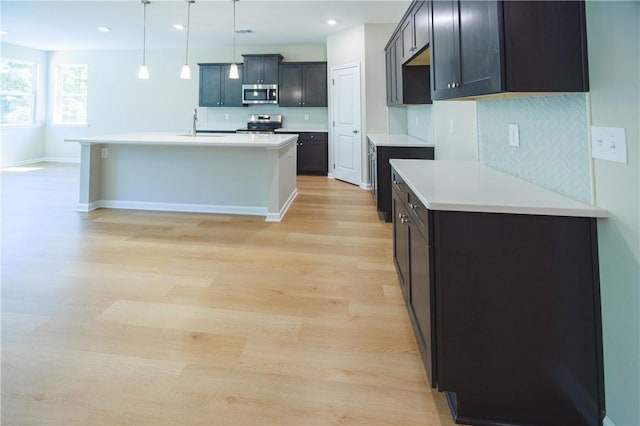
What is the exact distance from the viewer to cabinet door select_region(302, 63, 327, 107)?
7219 millimetres

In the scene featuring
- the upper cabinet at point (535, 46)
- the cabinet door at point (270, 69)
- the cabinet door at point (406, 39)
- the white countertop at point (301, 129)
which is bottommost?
the upper cabinet at point (535, 46)

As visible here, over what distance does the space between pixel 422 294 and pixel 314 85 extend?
662 centimetres

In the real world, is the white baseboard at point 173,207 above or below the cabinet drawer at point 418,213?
above

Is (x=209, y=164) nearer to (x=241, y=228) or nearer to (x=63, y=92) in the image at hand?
(x=241, y=228)

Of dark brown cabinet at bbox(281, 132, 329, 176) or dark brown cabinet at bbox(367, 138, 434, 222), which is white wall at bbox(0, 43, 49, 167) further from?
dark brown cabinet at bbox(367, 138, 434, 222)

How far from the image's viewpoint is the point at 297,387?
1.45m

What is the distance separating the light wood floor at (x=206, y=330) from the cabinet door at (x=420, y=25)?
5.76 ft

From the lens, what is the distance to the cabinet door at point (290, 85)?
7.32 metres

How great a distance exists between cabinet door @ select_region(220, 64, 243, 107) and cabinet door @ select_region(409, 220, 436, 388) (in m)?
6.83

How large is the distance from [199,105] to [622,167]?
320 inches

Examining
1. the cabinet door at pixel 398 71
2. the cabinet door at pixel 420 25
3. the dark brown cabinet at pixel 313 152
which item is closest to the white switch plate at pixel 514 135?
the cabinet door at pixel 420 25

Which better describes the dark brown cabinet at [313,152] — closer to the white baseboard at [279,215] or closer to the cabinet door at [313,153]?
the cabinet door at [313,153]

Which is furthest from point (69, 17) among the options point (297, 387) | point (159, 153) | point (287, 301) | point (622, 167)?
point (622, 167)

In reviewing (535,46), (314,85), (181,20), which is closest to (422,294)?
(535,46)
